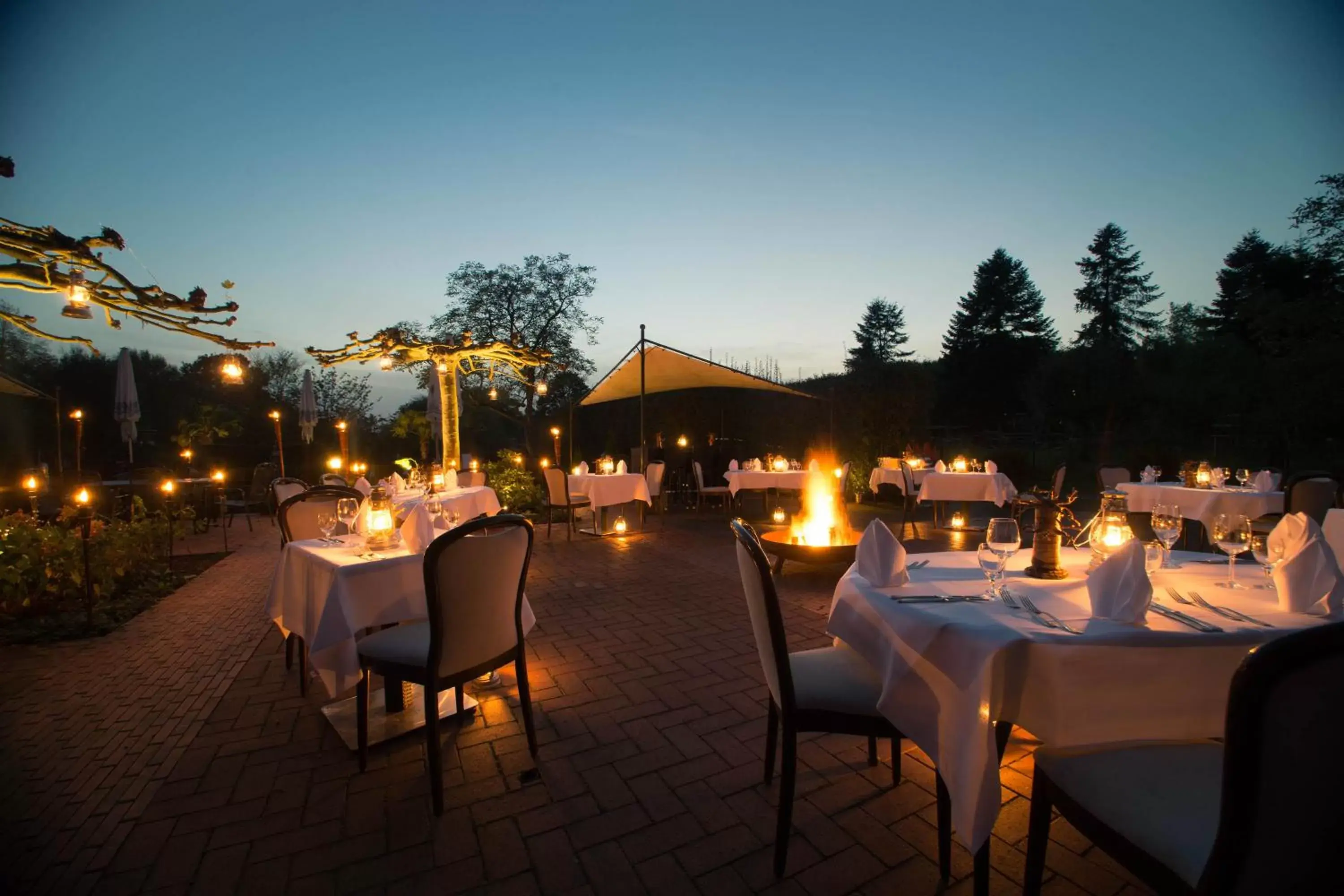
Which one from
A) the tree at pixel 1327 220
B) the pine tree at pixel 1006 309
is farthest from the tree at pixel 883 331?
the tree at pixel 1327 220

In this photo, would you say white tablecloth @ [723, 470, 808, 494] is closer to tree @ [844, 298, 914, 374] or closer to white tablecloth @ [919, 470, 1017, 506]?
white tablecloth @ [919, 470, 1017, 506]

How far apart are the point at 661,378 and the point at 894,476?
14.7ft

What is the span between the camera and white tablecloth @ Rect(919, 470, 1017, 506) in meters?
7.93

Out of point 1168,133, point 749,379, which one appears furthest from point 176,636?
point 1168,133

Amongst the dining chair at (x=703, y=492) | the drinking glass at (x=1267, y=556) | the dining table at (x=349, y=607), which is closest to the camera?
the drinking glass at (x=1267, y=556)

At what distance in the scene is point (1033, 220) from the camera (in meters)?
12.0

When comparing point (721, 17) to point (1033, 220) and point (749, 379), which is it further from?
point (1033, 220)

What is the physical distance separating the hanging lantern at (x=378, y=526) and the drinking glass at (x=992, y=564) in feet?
8.79

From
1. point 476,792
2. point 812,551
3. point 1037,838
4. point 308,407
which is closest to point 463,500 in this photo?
point 812,551

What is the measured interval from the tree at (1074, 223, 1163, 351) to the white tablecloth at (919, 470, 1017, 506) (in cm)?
3316

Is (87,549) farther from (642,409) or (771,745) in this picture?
(642,409)

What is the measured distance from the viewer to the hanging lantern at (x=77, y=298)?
3660 mm

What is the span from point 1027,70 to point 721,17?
387cm

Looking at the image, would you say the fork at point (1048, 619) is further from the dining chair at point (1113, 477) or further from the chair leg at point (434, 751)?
the dining chair at point (1113, 477)
